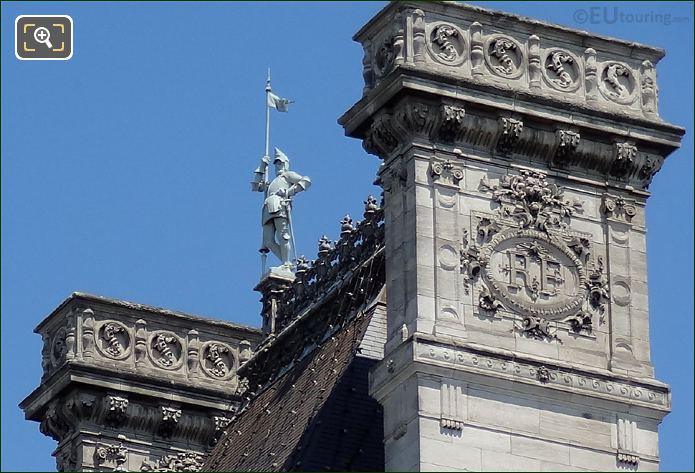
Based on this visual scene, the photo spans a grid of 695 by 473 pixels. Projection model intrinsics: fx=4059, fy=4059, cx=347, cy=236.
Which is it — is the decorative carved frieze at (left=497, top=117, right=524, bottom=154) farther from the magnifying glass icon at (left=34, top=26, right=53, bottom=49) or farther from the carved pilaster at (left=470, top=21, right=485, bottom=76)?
the magnifying glass icon at (left=34, top=26, right=53, bottom=49)

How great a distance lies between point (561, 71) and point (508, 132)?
1.67 metres

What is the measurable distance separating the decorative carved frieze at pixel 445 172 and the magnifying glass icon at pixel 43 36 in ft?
27.5

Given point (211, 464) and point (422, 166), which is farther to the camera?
point (211, 464)

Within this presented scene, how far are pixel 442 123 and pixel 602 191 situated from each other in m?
3.25

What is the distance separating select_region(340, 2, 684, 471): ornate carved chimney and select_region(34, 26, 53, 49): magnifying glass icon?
637cm

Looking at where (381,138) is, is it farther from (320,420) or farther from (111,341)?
(111,341)

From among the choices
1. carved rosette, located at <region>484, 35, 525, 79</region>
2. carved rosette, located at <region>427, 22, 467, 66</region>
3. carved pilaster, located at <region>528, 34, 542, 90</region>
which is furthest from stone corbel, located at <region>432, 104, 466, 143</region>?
carved pilaster, located at <region>528, 34, 542, 90</region>

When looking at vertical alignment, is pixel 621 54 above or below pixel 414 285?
above

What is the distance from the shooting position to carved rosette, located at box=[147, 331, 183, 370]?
80.6 metres

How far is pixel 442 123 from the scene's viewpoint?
6838 centimetres

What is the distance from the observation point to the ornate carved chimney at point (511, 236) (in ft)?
218

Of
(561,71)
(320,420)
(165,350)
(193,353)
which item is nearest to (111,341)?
(165,350)

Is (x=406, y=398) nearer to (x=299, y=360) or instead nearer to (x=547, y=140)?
(x=547, y=140)

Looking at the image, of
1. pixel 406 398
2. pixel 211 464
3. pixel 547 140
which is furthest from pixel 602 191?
pixel 211 464
